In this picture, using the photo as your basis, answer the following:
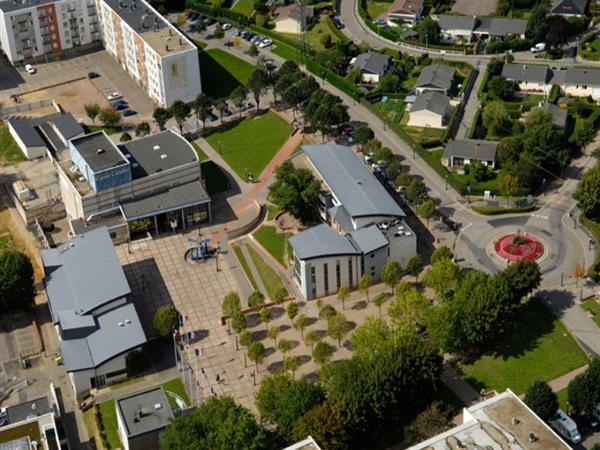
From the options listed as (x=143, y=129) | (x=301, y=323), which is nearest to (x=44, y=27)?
(x=143, y=129)

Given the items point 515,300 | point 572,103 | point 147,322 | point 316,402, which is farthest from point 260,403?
point 572,103

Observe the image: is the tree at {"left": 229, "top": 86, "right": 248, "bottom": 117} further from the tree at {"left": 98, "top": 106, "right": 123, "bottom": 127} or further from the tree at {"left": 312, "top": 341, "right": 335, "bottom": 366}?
the tree at {"left": 312, "top": 341, "right": 335, "bottom": 366}

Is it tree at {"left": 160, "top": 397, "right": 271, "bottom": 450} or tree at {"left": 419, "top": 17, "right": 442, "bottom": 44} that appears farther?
tree at {"left": 419, "top": 17, "right": 442, "bottom": 44}

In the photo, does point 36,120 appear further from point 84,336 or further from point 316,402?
point 316,402

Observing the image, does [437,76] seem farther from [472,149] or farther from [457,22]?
[472,149]

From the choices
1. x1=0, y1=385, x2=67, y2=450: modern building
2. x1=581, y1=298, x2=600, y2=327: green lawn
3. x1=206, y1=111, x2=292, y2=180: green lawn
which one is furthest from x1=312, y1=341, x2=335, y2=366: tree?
x1=206, y1=111, x2=292, y2=180: green lawn

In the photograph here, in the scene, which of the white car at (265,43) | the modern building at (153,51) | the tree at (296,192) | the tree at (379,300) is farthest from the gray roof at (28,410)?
the white car at (265,43)
